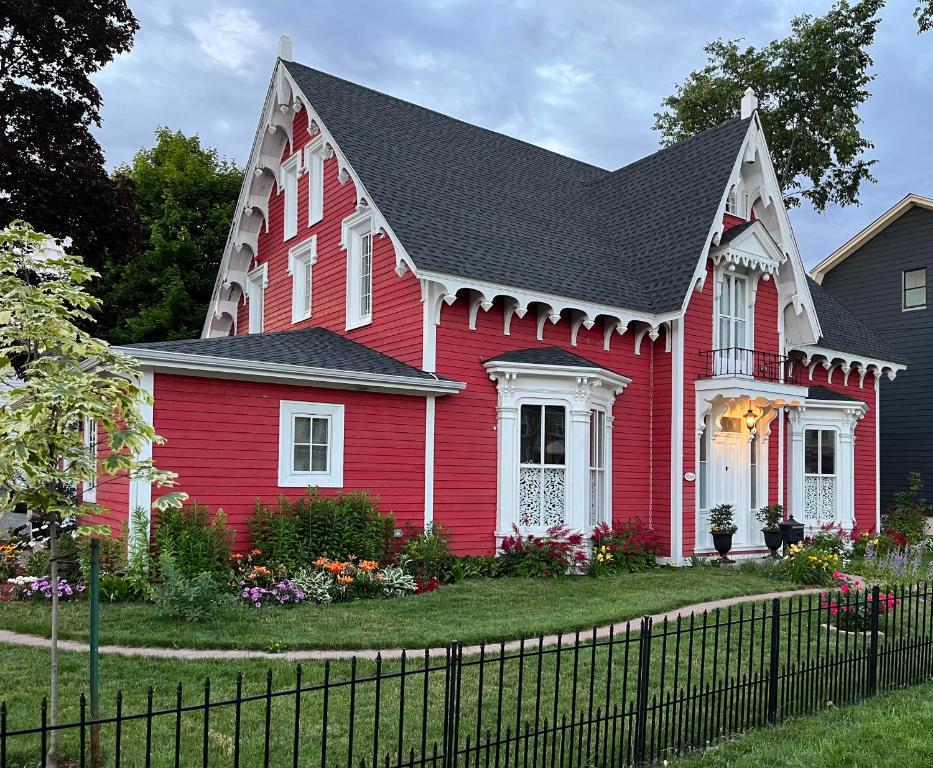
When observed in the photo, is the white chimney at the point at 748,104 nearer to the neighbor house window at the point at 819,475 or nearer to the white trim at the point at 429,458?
the neighbor house window at the point at 819,475

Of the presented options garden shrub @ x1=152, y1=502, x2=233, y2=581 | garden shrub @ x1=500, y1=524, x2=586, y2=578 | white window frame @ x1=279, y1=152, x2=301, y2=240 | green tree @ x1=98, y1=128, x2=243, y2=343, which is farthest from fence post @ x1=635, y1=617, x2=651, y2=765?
green tree @ x1=98, y1=128, x2=243, y2=343

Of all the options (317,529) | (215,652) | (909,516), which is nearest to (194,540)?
(317,529)

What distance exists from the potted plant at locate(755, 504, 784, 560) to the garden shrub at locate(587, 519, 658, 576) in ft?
7.92

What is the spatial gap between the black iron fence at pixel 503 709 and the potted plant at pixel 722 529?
7.86 meters

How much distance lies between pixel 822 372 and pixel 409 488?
12.4 meters

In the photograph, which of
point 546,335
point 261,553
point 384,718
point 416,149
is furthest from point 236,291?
point 384,718

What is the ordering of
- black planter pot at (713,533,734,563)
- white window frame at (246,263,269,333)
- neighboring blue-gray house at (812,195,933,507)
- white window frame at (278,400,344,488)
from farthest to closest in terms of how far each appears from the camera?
1. neighboring blue-gray house at (812,195,933,507)
2. white window frame at (246,263,269,333)
3. black planter pot at (713,533,734,563)
4. white window frame at (278,400,344,488)

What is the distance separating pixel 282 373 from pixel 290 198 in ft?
26.6

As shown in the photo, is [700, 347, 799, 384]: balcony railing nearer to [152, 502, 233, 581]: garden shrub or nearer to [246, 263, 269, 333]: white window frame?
[152, 502, 233, 581]: garden shrub

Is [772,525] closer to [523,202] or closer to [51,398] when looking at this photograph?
[523,202]

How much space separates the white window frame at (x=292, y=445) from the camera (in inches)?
516

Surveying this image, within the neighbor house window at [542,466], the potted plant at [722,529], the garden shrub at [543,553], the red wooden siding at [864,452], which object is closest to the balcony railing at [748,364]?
the potted plant at [722,529]

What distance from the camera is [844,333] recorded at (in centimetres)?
2205

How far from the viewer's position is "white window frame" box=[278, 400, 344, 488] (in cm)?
1310
